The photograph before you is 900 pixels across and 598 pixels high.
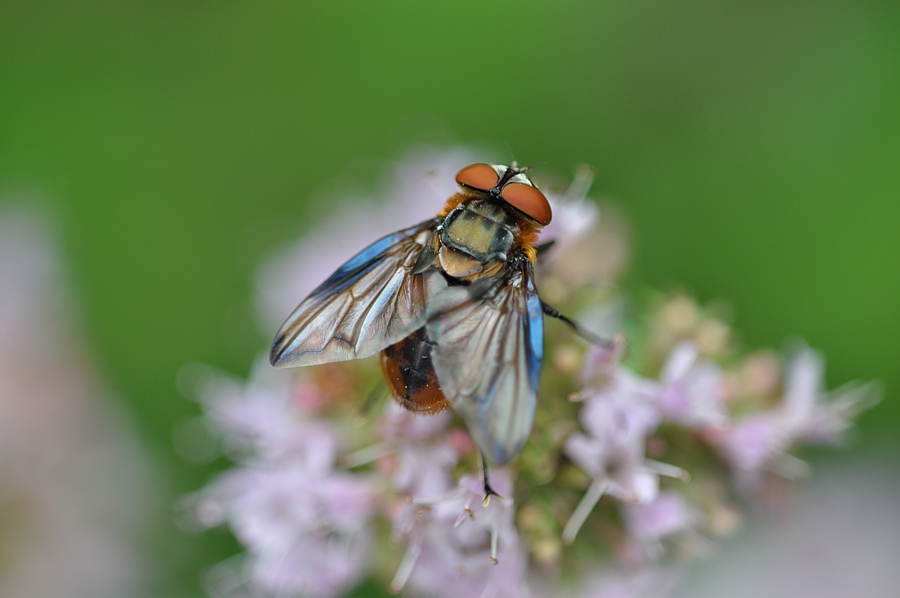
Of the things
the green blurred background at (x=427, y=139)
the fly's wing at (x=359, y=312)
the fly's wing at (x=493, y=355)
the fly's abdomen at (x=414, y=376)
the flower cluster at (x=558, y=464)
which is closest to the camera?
the fly's wing at (x=493, y=355)

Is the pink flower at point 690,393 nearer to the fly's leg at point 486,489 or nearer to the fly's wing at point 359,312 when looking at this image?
the fly's leg at point 486,489

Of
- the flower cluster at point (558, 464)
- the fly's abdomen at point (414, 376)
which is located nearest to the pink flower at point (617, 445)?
the flower cluster at point (558, 464)

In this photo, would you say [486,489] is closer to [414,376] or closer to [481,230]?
[414,376]

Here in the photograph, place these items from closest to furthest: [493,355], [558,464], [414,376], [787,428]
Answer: [493,355] < [414,376] < [558,464] < [787,428]

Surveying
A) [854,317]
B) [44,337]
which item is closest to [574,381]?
[854,317]

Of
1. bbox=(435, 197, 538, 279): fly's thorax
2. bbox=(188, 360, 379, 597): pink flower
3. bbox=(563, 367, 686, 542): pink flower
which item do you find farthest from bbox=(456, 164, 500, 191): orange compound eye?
bbox=(188, 360, 379, 597): pink flower

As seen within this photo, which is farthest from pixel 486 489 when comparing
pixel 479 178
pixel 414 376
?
pixel 479 178

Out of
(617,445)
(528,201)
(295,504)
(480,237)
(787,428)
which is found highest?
(528,201)
